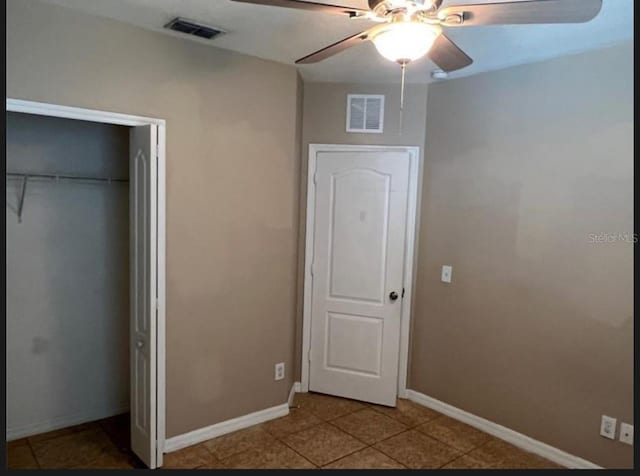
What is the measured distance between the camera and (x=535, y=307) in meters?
2.99

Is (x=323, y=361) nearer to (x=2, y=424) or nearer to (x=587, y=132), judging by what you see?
(x=2, y=424)

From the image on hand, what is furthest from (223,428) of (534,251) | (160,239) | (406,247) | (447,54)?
(447,54)

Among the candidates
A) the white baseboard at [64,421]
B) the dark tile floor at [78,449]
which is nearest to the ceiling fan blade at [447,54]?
the dark tile floor at [78,449]

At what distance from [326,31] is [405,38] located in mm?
1007

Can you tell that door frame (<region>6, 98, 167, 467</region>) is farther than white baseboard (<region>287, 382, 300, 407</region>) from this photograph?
No

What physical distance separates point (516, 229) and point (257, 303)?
1.83 metres

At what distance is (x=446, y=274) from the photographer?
3.50 meters

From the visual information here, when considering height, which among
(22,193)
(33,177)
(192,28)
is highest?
(192,28)

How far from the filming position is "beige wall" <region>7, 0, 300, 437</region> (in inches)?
92.5

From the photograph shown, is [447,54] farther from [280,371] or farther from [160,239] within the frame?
[280,371]

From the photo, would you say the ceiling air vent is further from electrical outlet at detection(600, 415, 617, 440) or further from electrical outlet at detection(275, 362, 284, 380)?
electrical outlet at detection(600, 415, 617, 440)

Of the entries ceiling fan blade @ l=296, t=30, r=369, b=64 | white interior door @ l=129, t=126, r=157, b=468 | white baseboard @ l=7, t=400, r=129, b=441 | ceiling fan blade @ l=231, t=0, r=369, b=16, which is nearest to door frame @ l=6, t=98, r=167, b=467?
white interior door @ l=129, t=126, r=157, b=468

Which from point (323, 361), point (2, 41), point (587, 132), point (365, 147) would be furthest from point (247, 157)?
point (587, 132)

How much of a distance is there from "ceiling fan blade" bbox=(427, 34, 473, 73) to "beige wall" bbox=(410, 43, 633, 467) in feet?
3.72
